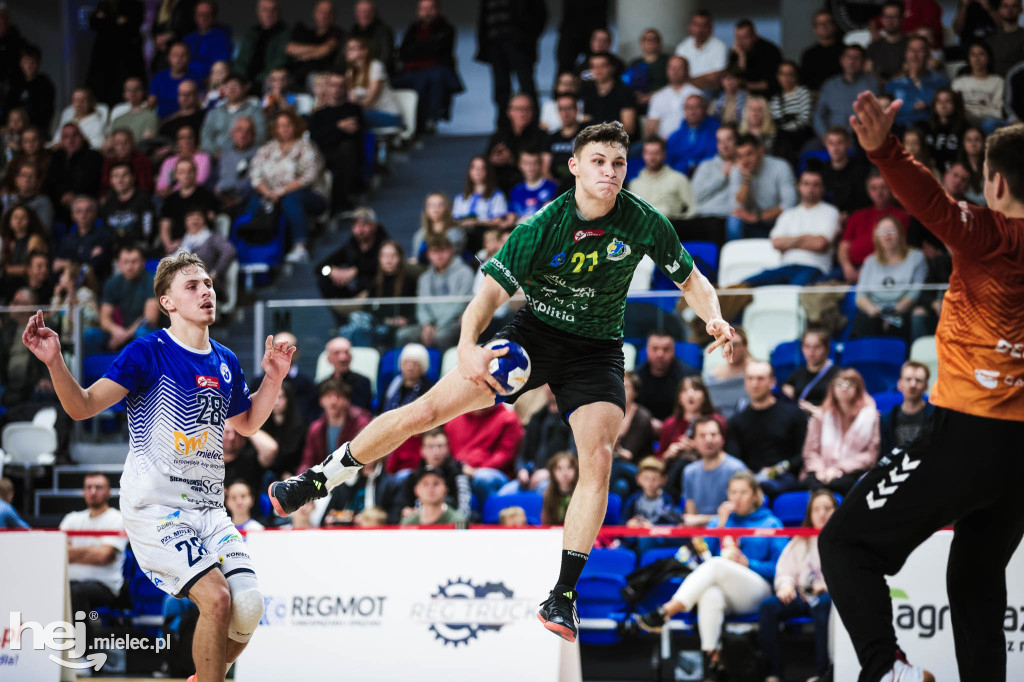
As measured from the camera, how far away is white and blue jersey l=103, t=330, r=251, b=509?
5.16 m

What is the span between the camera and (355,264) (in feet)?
37.2

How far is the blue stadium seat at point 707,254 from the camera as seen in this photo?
34.1 ft

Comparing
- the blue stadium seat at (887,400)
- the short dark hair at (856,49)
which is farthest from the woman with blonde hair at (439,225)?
the short dark hair at (856,49)

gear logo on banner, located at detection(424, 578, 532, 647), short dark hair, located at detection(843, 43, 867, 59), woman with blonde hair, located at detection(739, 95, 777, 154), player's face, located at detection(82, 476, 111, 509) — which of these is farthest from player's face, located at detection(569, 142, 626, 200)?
short dark hair, located at detection(843, 43, 867, 59)

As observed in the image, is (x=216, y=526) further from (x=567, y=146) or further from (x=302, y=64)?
(x=302, y=64)

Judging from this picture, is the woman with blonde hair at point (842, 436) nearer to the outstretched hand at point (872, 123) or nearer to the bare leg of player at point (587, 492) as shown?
the bare leg of player at point (587, 492)

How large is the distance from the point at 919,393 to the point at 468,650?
3.93m

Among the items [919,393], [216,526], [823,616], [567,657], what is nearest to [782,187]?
[919,393]

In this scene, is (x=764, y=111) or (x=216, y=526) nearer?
(x=216, y=526)

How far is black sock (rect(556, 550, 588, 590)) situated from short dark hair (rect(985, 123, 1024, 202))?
7.65 feet

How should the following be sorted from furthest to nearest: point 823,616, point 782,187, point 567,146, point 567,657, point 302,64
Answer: point 302,64
point 567,146
point 782,187
point 823,616
point 567,657

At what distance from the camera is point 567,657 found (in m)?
6.73

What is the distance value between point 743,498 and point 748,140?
4.36 m

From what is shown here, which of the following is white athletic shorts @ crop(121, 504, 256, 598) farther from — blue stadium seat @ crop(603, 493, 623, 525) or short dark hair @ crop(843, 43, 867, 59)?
short dark hair @ crop(843, 43, 867, 59)
